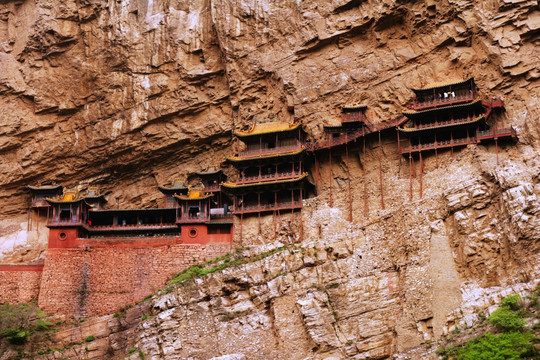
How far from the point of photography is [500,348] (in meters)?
31.3

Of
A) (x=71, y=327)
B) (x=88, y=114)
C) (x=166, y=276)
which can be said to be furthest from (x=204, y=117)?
(x=71, y=327)

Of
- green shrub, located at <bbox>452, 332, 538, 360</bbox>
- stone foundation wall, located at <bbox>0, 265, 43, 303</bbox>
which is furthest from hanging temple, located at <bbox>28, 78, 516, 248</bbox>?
green shrub, located at <bbox>452, 332, 538, 360</bbox>

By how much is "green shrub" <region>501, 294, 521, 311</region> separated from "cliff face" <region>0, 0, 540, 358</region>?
0.90 meters

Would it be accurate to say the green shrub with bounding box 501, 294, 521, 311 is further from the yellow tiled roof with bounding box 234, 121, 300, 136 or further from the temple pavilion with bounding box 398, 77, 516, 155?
the yellow tiled roof with bounding box 234, 121, 300, 136

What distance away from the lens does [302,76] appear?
50.0 meters

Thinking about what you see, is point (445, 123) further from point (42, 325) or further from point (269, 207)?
point (42, 325)

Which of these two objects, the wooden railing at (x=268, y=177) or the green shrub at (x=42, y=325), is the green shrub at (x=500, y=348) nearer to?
the wooden railing at (x=268, y=177)

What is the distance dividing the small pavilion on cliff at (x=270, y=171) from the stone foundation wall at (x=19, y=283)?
1324cm

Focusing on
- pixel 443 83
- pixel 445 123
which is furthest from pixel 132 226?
pixel 443 83

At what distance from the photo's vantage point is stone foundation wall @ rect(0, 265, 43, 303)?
150 ft

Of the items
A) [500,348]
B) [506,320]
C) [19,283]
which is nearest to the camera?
[500,348]

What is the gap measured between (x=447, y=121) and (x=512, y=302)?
46.9 ft

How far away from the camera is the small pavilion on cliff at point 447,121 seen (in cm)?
4275

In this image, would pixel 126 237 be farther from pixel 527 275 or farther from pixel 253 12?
pixel 527 275
